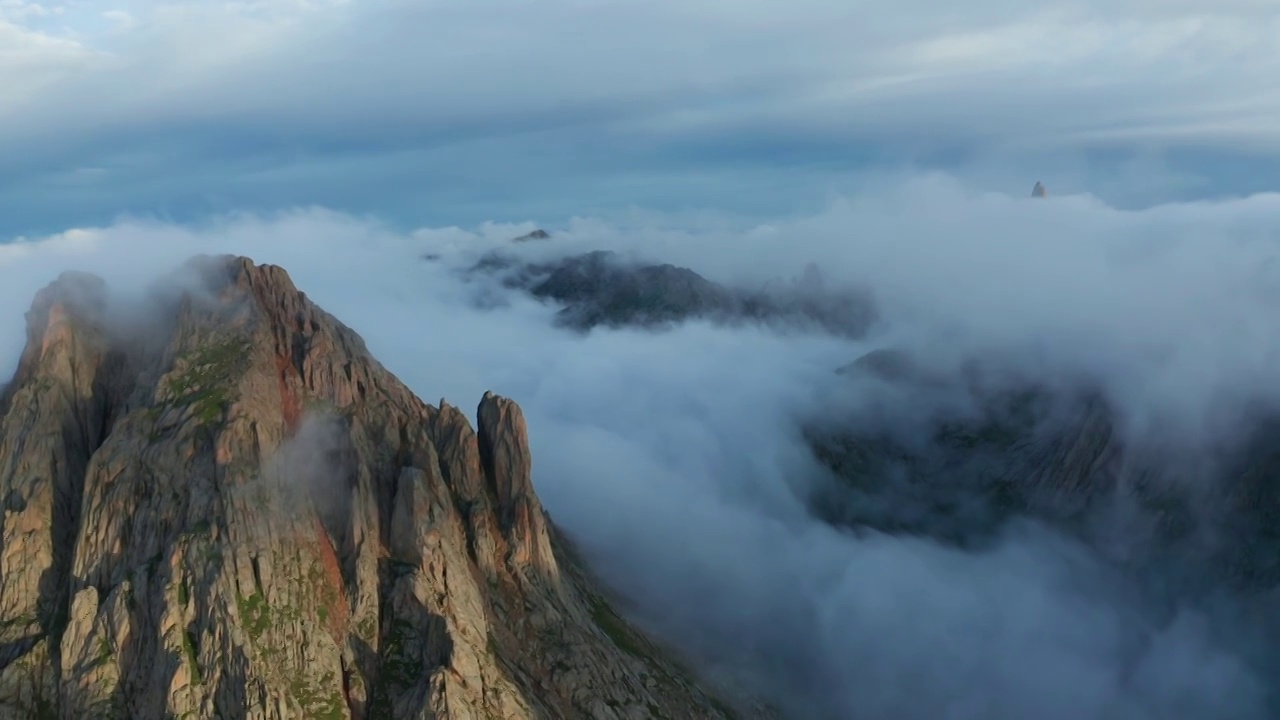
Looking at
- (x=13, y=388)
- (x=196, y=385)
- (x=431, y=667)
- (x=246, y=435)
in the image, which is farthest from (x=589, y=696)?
(x=13, y=388)

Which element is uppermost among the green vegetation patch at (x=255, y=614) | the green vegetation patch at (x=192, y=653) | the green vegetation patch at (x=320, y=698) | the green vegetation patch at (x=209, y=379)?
the green vegetation patch at (x=209, y=379)

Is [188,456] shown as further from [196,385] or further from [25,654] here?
[25,654]

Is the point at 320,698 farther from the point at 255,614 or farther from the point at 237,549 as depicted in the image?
the point at 237,549

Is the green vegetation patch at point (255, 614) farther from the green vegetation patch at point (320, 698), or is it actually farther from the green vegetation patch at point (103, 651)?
the green vegetation patch at point (103, 651)

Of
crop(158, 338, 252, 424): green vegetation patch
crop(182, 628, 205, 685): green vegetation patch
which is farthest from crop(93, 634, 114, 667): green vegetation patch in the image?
crop(158, 338, 252, 424): green vegetation patch

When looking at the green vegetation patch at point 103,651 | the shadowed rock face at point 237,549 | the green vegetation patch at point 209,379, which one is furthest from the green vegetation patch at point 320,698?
the green vegetation patch at point 209,379

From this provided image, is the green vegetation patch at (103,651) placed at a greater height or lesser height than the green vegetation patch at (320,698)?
greater

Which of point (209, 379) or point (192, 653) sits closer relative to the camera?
point (192, 653)

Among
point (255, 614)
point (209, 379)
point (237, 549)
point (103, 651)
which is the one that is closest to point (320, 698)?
point (255, 614)
